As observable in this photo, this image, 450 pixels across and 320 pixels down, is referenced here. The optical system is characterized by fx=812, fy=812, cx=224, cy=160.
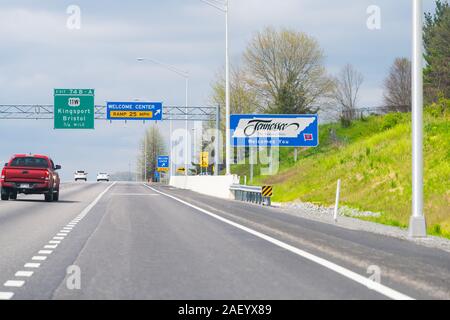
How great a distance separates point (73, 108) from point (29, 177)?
3381cm

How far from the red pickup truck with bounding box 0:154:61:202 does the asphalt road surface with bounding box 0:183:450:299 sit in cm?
1376

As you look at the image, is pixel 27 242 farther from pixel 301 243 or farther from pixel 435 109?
pixel 435 109

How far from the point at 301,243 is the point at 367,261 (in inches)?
116

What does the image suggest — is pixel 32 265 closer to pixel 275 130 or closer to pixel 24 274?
pixel 24 274

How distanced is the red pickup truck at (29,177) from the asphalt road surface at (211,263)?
13755mm

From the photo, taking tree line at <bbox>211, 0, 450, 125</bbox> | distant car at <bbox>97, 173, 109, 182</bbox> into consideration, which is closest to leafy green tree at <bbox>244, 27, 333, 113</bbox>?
tree line at <bbox>211, 0, 450, 125</bbox>

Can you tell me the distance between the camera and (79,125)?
66688 mm

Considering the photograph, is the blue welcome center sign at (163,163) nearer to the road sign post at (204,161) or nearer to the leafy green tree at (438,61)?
the road sign post at (204,161)

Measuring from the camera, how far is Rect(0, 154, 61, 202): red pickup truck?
33.3 meters

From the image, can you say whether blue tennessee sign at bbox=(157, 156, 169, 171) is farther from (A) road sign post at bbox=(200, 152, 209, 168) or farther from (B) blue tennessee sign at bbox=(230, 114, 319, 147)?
(B) blue tennessee sign at bbox=(230, 114, 319, 147)

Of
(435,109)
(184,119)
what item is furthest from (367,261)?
(184,119)

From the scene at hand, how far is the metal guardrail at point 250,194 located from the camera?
33.3m

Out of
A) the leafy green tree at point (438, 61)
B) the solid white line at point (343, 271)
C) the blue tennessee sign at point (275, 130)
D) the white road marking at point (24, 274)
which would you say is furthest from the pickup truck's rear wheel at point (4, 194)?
the leafy green tree at point (438, 61)

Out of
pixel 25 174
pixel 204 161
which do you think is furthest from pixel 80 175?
pixel 25 174
